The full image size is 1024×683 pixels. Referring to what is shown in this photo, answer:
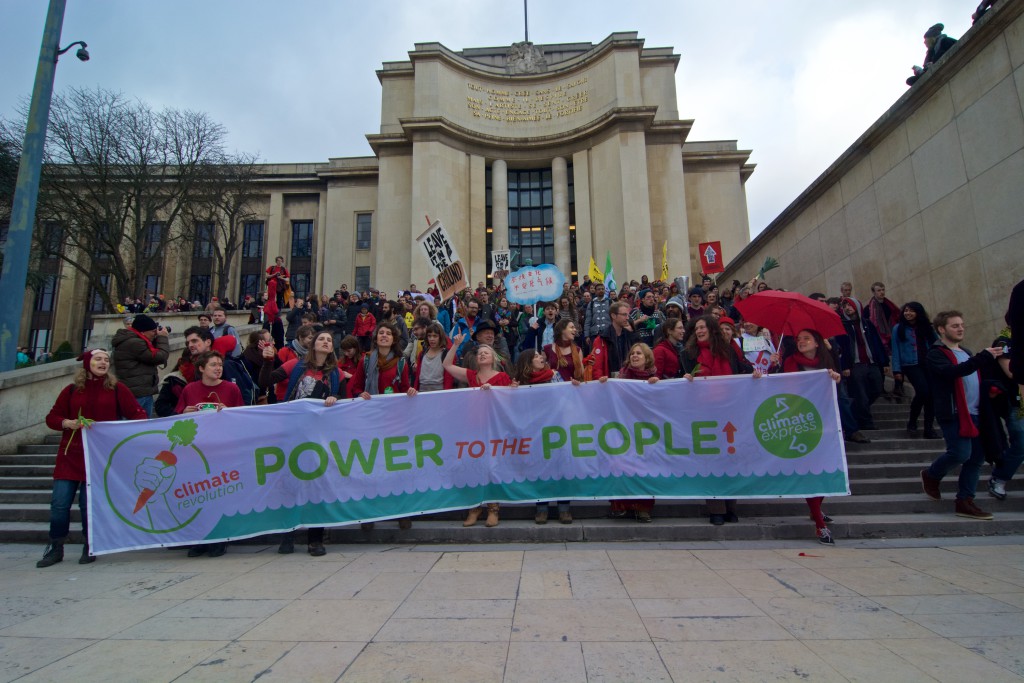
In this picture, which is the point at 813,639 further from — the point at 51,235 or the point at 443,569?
the point at 51,235

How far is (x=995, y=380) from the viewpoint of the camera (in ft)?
18.5

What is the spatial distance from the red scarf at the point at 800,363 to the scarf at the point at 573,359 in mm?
2488

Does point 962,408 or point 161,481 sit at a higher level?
point 962,408

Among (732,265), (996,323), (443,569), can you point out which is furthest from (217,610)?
(732,265)

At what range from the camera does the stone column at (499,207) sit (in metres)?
32.8

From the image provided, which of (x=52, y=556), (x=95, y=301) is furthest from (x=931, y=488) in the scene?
(x=95, y=301)

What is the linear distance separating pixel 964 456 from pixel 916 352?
9.21 feet

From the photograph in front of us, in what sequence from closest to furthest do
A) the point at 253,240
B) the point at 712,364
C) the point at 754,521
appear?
the point at 754,521 → the point at 712,364 → the point at 253,240

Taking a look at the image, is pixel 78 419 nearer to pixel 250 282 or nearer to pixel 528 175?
pixel 528 175

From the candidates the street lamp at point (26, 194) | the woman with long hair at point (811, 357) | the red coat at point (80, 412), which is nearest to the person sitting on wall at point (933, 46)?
the woman with long hair at point (811, 357)

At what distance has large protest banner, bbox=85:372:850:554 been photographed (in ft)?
17.9

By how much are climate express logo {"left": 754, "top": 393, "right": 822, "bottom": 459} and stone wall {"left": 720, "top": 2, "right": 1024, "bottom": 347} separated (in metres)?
5.15

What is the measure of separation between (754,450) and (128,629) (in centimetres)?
578

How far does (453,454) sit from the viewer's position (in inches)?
225
